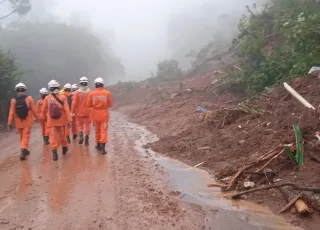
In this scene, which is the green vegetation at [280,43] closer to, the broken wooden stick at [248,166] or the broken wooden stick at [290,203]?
the broken wooden stick at [248,166]

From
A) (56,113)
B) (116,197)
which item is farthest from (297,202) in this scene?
(56,113)

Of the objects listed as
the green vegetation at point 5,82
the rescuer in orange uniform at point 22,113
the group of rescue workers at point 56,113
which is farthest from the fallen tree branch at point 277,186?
the green vegetation at point 5,82

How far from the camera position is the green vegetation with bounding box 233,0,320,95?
1036cm

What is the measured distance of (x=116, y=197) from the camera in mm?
5875

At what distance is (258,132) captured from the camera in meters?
8.03

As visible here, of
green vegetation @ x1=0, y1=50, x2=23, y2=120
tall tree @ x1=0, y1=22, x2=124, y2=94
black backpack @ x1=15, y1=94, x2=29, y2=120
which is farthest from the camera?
tall tree @ x1=0, y1=22, x2=124, y2=94

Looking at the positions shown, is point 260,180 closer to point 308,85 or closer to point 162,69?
point 308,85

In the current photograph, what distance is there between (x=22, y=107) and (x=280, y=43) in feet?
33.7

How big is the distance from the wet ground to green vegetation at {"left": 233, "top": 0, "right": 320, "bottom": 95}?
512 centimetres

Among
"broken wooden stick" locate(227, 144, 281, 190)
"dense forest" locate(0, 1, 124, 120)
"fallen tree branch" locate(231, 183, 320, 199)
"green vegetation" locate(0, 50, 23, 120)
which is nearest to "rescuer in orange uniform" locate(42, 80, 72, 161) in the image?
"broken wooden stick" locate(227, 144, 281, 190)

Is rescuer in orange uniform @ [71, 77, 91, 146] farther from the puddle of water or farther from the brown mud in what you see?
the puddle of water

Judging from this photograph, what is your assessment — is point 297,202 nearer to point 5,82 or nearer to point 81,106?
point 81,106

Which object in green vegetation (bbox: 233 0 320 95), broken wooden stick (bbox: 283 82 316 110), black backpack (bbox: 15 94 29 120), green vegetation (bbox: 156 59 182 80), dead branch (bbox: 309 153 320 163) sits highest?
green vegetation (bbox: 233 0 320 95)

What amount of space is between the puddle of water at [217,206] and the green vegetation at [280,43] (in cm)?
515
